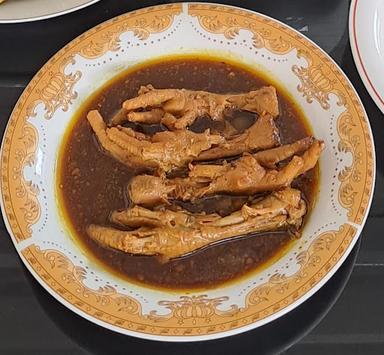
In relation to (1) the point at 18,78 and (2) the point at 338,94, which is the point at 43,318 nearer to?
(1) the point at 18,78

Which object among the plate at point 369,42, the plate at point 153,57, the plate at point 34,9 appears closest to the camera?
the plate at point 153,57

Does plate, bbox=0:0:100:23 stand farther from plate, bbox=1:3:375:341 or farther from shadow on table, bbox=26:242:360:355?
shadow on table, bbox=26:242:360:355

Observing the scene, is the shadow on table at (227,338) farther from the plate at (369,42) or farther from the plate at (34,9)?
the plate at (34,9)

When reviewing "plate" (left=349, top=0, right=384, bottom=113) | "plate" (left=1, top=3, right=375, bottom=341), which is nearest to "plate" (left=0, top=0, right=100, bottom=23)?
"plate" (left=1, top=3, right=375, bottom=341)

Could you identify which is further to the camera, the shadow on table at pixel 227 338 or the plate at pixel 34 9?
the plate at pixel 34 9

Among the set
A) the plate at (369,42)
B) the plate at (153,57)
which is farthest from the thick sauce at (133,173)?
the plate at (369,42)

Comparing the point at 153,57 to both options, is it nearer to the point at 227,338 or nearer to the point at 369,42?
the point at 369,42

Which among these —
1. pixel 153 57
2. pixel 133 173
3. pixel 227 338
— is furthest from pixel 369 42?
pixel 227 338
